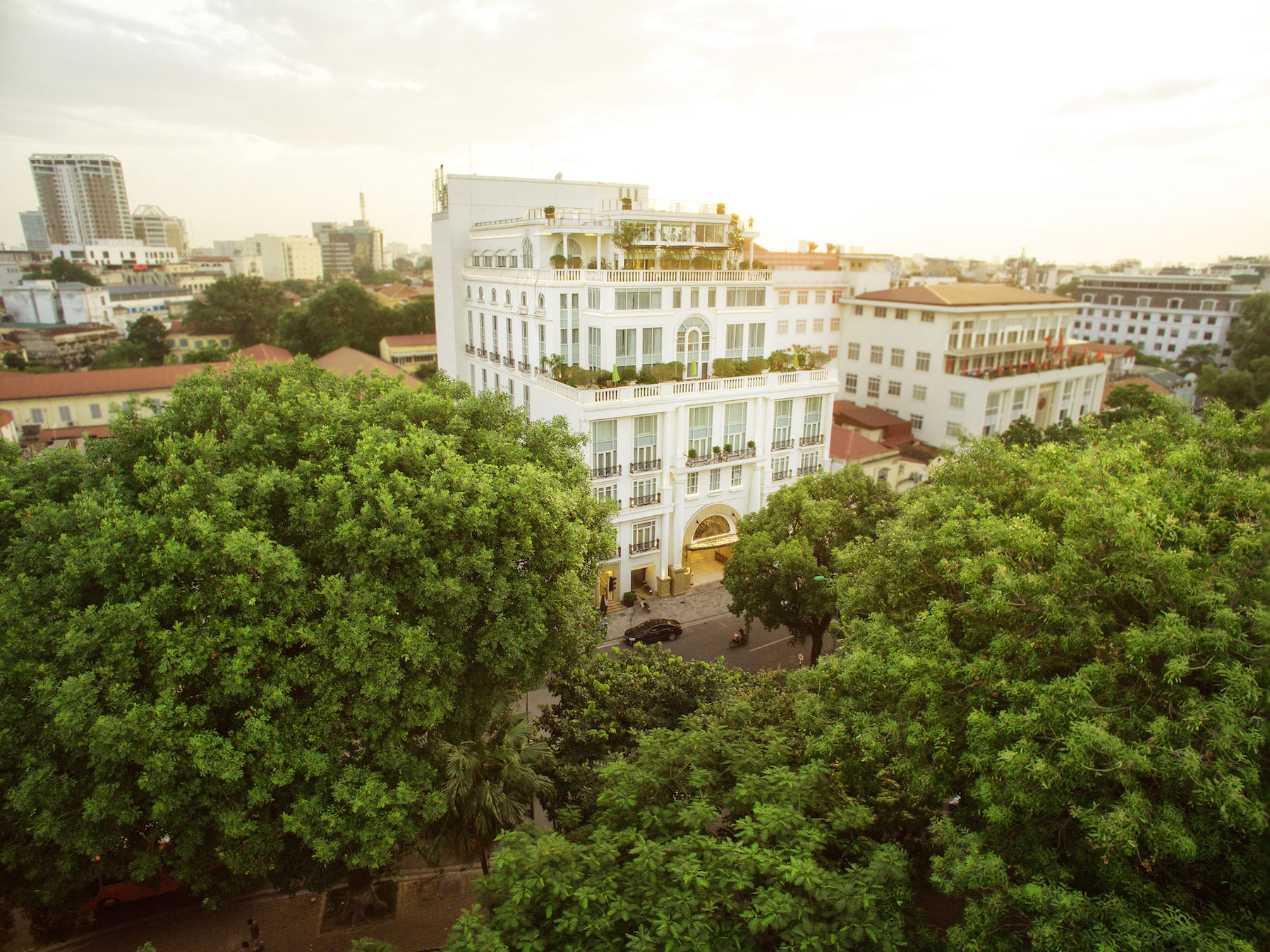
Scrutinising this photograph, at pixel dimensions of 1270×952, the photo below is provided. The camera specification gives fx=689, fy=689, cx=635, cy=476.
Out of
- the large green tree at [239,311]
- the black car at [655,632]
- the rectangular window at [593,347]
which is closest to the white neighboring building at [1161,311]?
the rectangular window at [593,347]

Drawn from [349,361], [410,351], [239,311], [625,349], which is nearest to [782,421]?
[625,349]

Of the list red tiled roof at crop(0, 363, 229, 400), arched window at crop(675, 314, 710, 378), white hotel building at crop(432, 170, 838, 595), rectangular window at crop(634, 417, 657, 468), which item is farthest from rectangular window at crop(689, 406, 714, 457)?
red tiled roof at crop(0, 363, 229, 400)

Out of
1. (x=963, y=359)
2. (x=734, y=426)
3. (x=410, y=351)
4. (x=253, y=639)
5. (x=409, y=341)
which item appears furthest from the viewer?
(x=409, y=341)

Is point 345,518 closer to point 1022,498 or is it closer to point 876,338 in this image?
point 1022,498

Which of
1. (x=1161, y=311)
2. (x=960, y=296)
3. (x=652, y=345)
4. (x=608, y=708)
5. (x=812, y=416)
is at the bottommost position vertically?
(x=608, y=708)

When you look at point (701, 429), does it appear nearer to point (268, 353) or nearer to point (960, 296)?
point (960, 296)

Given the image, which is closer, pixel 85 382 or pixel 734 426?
pixel 734 426

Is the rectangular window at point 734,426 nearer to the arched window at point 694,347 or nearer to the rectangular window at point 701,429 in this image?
the rectangular window at point 701,429
